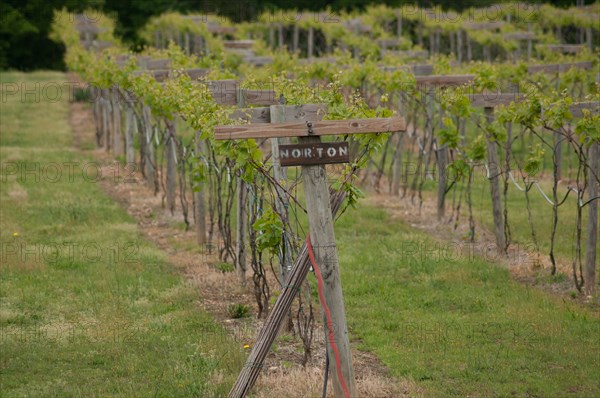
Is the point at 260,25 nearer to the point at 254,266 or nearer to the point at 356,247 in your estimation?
the point at 356,247

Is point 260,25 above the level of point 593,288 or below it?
above

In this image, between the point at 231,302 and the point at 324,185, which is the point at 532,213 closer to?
the point at 231,302

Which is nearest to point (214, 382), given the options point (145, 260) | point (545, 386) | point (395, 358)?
point (395, 358)

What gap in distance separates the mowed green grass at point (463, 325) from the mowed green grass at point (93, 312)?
5.49ft

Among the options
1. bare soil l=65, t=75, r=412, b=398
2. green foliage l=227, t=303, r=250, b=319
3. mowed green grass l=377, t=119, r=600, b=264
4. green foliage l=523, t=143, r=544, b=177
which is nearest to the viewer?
bare soil l=65, t=75, r=412, b=398

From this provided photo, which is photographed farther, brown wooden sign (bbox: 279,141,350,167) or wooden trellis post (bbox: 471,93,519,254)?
wooden trellis post (bbox: 471,93,519,254)

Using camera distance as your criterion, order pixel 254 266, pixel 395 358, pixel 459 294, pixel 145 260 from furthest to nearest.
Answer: pixel 145 260, pixel 459 294, pixel 254 266, pixel 395 358

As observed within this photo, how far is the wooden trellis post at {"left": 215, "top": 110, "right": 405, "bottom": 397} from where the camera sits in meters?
6.30

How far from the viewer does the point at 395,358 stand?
8453mm

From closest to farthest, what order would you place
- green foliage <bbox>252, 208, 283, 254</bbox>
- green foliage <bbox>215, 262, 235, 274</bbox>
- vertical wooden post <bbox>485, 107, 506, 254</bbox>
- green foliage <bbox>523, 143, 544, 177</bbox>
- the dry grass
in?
1. the dry grass
2. green foliage <bbox>252, 208, 283, 254</bbox>
3. green foliage <bbox>523, 143, 544, 177</bbox>
4. green foliage <bbox>215, 262, 235, 274</bbox>
5. vertical wooden post <bbox>485, 107, 506, 254</bbox>

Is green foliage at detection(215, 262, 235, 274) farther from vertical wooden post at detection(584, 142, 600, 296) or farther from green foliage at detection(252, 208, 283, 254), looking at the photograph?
vertical wooden post at detection(584, 142, 600, 296)

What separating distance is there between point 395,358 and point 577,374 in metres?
1.58

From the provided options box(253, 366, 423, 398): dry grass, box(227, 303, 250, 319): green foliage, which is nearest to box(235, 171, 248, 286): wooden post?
box(227, 303, 250, 319): green foliage

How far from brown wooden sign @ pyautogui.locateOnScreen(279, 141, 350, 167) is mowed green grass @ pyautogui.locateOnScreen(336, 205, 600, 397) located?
7.55 ft
